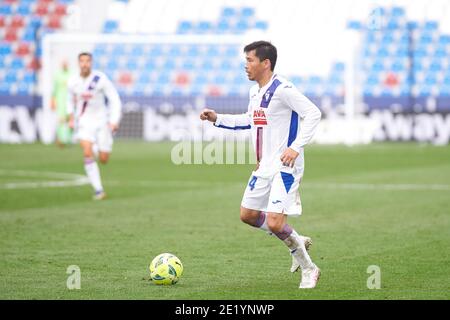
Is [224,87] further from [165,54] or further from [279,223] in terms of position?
[279,223]

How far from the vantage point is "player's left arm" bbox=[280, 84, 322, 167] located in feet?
27.6

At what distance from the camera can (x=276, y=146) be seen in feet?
28.8

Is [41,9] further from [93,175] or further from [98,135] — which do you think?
[93,175]

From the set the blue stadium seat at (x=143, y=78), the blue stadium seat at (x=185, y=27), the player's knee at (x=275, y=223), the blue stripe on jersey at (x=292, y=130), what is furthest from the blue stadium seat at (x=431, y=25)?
the player's knee at (x=275, y=223)

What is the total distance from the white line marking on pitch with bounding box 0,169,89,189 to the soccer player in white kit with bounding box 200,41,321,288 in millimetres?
10057

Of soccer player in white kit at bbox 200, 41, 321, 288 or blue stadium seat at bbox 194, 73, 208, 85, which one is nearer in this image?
soccer player in white kit at bbox 200, 41, 321, 288

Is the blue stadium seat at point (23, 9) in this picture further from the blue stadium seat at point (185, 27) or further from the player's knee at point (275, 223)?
the player's knee at point (275, 223)

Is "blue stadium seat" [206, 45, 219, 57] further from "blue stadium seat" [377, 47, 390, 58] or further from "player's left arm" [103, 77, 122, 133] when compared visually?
"player's left arm" [103, 77, 122, 133]

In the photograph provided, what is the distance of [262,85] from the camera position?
888cm

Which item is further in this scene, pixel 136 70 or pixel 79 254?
pixel 136 70

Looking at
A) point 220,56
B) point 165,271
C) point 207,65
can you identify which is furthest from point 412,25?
point 165,271

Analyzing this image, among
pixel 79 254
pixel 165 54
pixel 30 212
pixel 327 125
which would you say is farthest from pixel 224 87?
pixel 79 254

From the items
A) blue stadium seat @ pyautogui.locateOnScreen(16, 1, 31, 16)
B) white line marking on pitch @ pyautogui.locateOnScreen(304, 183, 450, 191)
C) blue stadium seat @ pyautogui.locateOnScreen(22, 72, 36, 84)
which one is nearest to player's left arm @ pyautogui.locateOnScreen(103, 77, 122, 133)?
white line marking on pitch @ pyautogui.locateOnScreen(304, 183, 450, 191)
